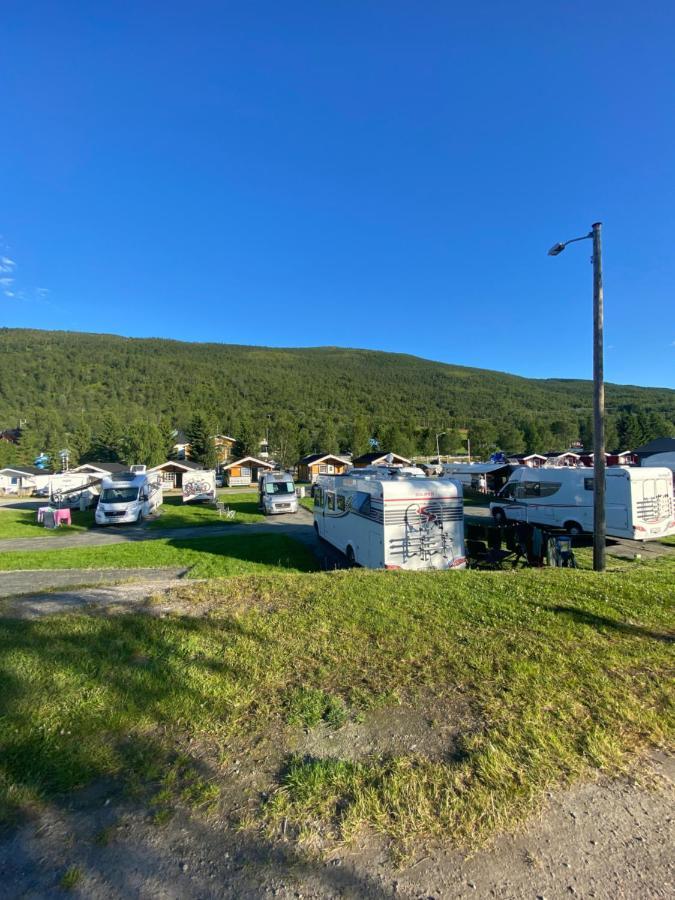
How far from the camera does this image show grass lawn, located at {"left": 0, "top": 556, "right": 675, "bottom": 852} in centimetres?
235

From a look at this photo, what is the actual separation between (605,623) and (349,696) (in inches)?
130

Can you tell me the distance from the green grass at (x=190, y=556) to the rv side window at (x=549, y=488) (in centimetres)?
993

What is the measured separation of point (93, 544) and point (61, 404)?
13063 centimetres

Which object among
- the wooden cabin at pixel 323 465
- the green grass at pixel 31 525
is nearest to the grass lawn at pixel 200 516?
the green grass at pixel 31 525

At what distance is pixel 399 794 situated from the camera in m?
2.35

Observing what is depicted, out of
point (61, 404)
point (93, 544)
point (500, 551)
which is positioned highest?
point (61, 404)

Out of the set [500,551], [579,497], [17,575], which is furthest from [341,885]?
[579,497]

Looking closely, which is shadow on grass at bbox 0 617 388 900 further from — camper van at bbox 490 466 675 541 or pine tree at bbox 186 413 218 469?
pine tree at bbox 186 413 218 469

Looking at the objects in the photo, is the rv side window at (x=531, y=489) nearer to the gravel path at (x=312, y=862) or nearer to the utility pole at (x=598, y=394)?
the utility pole at (x=598, y=394)

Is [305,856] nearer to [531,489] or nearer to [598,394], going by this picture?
[598,394]

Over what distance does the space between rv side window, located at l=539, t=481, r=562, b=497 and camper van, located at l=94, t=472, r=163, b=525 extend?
797 inches

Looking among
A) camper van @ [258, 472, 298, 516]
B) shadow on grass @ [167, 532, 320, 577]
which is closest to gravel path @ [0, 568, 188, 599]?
shadow on grass @ [167, 532, 320, 577]

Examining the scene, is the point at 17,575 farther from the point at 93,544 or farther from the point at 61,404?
the point at 61,404

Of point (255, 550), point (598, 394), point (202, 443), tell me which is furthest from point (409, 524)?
point (202, 443)
